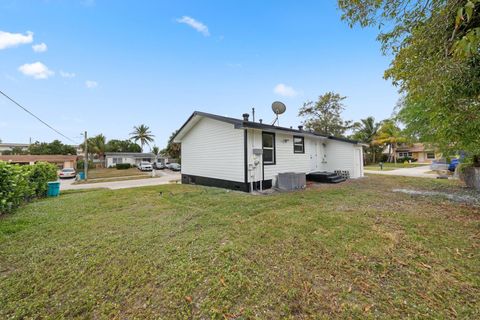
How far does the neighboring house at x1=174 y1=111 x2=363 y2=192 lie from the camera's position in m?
7.84

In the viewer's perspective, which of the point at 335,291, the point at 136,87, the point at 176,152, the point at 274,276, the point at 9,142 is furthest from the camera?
the point at 9,142

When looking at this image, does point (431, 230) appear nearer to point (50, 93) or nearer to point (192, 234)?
point (192, 234)

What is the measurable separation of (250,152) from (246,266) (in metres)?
5.57

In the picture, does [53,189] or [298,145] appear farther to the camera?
[298,145]

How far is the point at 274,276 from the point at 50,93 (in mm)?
17340

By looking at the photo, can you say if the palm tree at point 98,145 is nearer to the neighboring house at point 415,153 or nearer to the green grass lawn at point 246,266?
the green grass lawn at point 246,266

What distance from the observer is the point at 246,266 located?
2.51m

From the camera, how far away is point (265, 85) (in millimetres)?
13945

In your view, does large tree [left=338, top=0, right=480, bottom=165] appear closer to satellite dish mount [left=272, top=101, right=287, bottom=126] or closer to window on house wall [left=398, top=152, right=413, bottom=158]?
satellite dish mount [left=272, top=101, right=287, bottom=126]

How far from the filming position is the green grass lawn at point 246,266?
73.2 inches

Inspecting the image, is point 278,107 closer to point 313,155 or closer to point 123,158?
point 313,155

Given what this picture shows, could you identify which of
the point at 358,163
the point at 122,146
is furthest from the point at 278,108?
the point at 122,146

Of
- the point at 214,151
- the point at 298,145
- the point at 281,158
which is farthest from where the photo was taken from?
the point at 298,145

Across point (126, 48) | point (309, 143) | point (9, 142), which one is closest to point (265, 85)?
point (309, 143)
